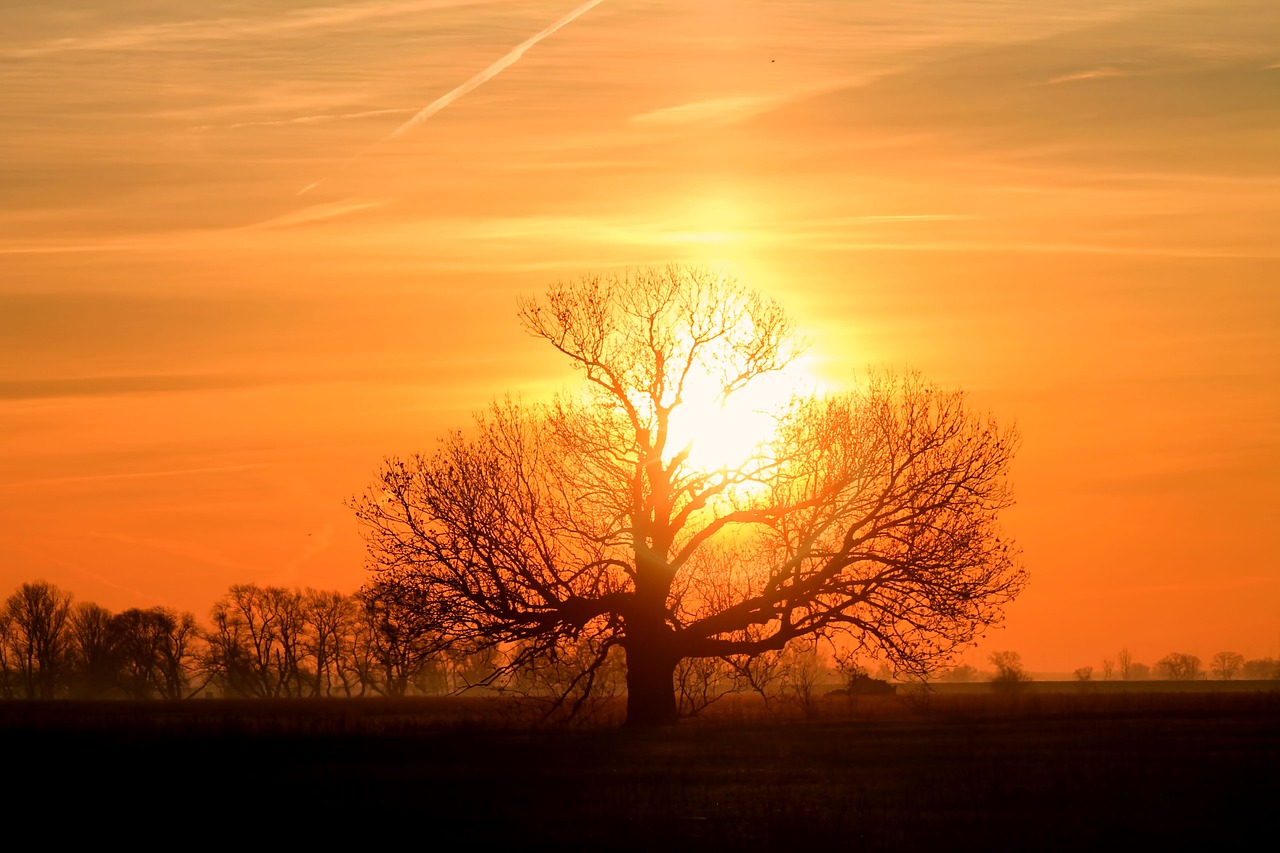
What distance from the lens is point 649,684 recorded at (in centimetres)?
4553

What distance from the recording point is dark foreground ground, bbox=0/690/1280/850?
68.1 ft

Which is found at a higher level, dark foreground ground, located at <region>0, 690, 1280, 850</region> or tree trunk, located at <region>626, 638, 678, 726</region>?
tree trunk, located at <region>626, 638, 678, 726</region>

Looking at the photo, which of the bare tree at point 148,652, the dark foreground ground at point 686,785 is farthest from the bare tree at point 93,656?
the dark foreground ground at point 686,785

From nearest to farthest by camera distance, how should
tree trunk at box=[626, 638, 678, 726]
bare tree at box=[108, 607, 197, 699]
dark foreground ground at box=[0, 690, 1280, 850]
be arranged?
1. dark foreground ground at box=[0, 690, 1280, 850]
2. tree trunk at box=[626, 638, 678, 726]
3. bare tree at box=[108, 607, 197, 699]

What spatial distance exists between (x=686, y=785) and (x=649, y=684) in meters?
19.3

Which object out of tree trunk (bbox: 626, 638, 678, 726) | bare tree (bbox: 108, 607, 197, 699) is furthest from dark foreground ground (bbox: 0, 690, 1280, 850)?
bare tree (bbox: 108, 607, 197, 699)

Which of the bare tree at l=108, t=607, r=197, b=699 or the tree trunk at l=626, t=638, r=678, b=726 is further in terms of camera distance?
the bare tree at l=108, t=607, r=197, b=699

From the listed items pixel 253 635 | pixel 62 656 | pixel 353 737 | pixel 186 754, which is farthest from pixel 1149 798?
pixel 62 656

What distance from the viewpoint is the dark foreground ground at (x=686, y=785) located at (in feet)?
68.1

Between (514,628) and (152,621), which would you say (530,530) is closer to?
(514,628)

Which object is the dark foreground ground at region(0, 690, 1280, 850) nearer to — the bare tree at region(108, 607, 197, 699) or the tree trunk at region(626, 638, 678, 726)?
the tree trunk at region(626, 638, 678, 726)

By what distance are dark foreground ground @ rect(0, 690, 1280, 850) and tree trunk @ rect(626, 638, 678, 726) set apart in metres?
1.86

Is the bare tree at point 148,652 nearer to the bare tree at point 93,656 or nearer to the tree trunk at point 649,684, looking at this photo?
the bare tree at point 93,656

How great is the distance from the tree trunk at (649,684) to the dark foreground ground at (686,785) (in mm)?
1863
